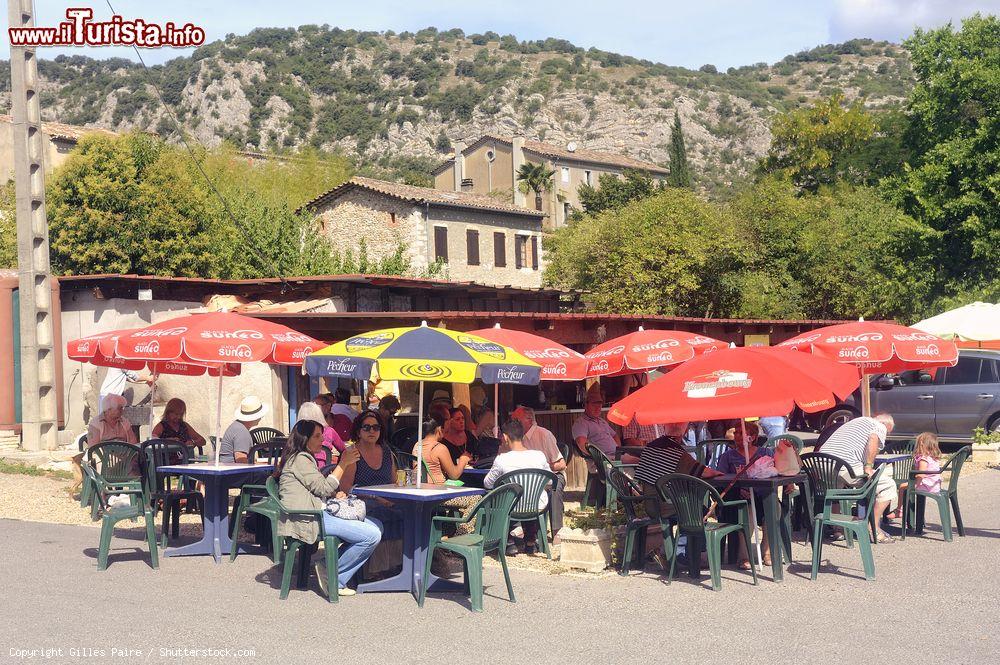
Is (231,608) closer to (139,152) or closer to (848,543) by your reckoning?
(848,543)

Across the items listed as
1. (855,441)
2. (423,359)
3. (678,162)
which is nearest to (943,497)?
(855,441)

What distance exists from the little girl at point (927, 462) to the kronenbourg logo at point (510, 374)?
4.14m

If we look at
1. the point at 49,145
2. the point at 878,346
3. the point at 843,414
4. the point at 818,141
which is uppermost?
the point at 818,141

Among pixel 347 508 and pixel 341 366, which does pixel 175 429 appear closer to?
pixel 341 366

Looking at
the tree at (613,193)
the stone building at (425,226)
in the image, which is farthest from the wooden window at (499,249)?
the tree at (613,193)

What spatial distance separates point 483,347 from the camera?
9.31m

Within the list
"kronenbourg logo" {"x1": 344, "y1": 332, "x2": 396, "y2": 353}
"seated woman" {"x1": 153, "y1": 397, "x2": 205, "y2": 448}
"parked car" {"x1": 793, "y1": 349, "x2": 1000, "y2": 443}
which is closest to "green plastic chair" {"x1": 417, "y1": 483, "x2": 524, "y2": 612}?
"kronenbourg logo" {"x1": 344, "y1": 332, "x2": 396, "y2": 353}

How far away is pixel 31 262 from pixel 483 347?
1137 cm

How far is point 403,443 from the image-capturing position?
13.6m

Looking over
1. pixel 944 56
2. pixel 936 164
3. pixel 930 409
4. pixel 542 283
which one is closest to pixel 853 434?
pixel 930 409

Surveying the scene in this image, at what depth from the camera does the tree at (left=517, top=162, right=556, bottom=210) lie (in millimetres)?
68750

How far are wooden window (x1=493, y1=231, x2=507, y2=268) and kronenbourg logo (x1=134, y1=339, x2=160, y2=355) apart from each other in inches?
1399

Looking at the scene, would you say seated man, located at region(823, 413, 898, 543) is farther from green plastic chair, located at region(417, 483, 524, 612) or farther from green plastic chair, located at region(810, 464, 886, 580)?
green plastic chair, located at region(417, 483, 524, 612)

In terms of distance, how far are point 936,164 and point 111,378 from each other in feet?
67.0
